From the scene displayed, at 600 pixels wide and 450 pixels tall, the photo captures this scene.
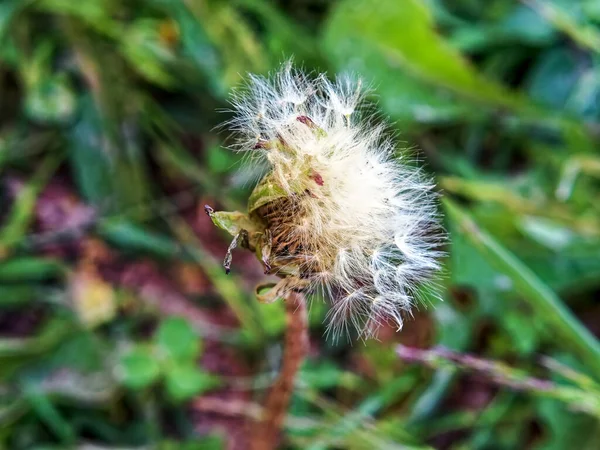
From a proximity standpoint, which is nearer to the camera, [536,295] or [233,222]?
[233,222]

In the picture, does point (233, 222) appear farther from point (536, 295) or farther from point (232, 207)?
point (232, 207)

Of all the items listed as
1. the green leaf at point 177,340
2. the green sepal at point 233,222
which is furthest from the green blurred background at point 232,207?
the green sepal at point 233,222

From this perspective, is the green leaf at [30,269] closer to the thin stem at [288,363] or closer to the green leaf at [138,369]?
the green leaf at [138,369]

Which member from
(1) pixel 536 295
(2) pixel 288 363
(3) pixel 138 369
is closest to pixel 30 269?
(3) pixel 138 369

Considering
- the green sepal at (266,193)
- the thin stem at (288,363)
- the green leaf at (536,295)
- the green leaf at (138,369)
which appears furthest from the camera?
the green leaf at (138,369)

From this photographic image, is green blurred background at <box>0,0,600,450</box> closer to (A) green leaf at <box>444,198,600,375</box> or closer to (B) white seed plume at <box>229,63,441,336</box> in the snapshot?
(A) green leaf at <box>444,198,600,375</box>

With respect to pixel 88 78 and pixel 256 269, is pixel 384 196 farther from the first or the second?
pixel 88 78

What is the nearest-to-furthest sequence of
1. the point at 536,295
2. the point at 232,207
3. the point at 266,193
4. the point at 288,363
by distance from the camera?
the point at 266,193 → the point at 288,363 → the point at 536,295 → the point at 232,207
